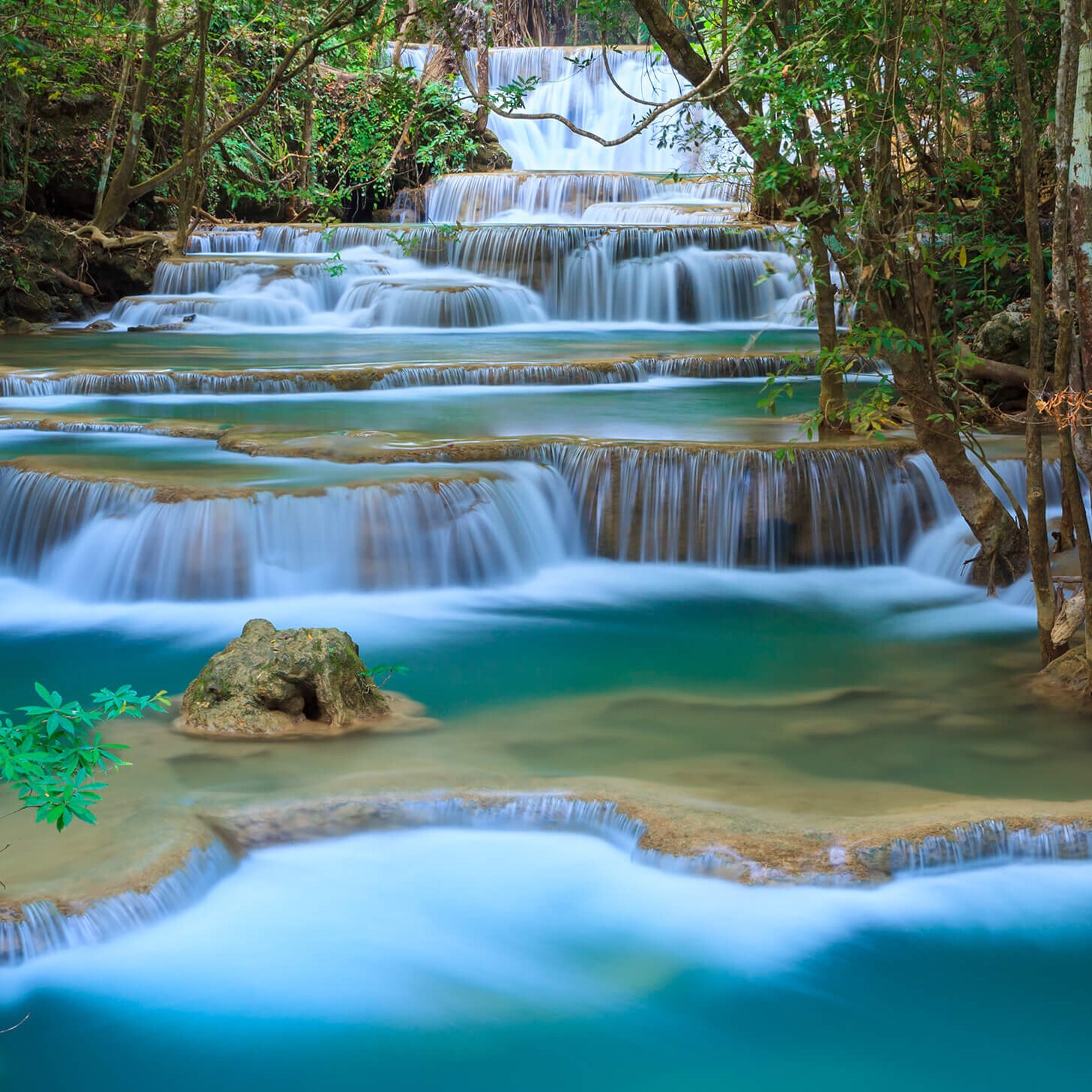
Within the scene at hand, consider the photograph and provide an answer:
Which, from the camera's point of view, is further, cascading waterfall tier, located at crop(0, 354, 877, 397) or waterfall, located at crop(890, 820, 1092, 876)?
cascading waterfall tier, located at crop(0, 354, 877, 397)

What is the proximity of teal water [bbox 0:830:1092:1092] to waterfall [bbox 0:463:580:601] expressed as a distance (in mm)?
3160

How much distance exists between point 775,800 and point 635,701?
4.21ft

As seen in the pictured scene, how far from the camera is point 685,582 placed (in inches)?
304

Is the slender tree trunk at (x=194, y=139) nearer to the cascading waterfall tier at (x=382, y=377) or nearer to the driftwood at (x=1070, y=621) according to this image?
the cascading waterfall tier at (x=382, y=377)

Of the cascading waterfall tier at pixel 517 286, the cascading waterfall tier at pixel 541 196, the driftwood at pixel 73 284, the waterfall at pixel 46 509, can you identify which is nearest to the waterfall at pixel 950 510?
the waterfall at pixel 46 509

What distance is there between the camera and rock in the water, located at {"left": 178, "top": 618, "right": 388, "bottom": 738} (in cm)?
523

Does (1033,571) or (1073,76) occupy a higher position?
(1073,76)

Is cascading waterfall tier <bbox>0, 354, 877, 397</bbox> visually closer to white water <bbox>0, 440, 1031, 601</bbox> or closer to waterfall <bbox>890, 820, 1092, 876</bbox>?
white water <bbox>0, 440, 1031, 601</bbox>

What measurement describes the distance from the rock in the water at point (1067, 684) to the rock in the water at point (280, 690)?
2897mm

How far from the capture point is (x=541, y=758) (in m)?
5.07

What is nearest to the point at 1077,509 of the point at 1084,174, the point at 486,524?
the point at 1084,174

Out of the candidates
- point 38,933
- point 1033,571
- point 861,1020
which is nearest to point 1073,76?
point 1033,571

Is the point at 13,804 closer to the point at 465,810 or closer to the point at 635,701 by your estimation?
the point at 465,810

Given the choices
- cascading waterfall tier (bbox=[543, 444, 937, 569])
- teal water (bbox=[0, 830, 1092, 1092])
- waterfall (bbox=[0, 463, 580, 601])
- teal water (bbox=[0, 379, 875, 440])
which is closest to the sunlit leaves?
teal water (bbox=[0, 830, 1092, 1092])
